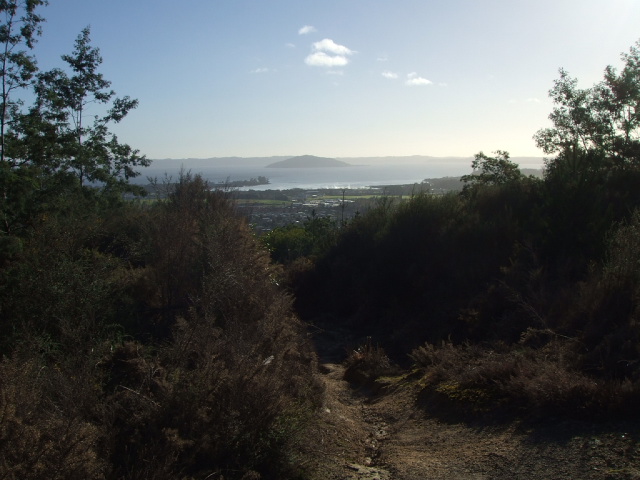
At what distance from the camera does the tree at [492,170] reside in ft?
69.1

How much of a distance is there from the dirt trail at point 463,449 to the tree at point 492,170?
15.5 meters

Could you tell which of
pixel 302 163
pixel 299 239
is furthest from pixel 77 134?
pixel 302 163

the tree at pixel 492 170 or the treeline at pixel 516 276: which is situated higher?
the tree at pixel 492 170

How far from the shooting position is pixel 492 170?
71.4ft

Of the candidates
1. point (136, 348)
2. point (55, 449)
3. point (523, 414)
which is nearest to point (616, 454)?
point (523, 414)

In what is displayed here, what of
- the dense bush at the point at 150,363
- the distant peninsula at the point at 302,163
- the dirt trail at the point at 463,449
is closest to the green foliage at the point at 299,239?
the dense bush at the point at 150,363

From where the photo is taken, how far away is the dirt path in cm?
472

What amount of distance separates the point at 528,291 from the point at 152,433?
7.49 m

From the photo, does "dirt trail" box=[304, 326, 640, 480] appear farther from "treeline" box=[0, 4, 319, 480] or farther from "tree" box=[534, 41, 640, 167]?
"tree" box=[534, 41, 640, 167]

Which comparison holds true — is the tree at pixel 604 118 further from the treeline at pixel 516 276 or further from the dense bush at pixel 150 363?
the dense bush at pixel 150 363

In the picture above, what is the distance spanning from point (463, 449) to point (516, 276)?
5.90 meters

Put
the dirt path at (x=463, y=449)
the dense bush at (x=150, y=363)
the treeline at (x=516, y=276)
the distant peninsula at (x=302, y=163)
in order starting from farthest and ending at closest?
the distant peninsula at (x=302, y=163) → the treeline at (x=516, y=276) → the dirt path at (x=463, y=449) → the dense bush at (x=150, y=363)

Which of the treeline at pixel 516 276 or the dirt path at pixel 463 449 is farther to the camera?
the treeline at pixel 516 276

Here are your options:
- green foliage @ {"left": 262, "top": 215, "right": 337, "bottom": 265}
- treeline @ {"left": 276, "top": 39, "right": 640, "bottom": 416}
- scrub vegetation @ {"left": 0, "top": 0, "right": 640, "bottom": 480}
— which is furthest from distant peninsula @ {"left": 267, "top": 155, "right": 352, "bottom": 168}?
scrub vegetation @ {"left": 0, "top": 0, "right": 640, "bottom": 480}
